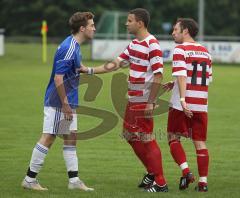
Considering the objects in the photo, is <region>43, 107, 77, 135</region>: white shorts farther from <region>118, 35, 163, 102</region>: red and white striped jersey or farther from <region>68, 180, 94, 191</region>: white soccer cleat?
<region>118, 35, 163, 102</region>: red and white striped jersey

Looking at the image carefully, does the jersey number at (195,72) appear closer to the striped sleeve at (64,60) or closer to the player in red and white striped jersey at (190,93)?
the player in red and white striped jersey at (190,93)

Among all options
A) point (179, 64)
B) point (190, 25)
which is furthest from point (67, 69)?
point (190, 25)

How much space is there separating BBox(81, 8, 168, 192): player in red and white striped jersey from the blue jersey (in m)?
0.25

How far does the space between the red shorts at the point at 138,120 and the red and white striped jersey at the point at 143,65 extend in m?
0.08

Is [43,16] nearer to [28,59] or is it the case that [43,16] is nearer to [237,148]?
[28,59]

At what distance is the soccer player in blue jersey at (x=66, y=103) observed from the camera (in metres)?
8.92

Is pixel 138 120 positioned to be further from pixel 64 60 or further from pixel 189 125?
pixel 64 60

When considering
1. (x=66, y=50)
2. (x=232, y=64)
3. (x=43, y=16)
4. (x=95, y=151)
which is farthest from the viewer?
(x=43, y=16)

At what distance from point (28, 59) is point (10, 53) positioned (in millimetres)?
4021

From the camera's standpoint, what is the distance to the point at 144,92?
9.12 meters

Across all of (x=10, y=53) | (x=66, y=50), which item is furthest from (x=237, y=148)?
(x=10, y=53)

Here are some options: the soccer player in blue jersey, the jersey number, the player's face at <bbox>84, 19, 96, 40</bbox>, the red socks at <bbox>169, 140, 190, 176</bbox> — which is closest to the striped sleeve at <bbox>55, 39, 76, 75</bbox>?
the soccer player in blue jersey

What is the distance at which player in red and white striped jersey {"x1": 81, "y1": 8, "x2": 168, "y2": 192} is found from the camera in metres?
9.03

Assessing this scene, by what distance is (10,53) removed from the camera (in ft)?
168
